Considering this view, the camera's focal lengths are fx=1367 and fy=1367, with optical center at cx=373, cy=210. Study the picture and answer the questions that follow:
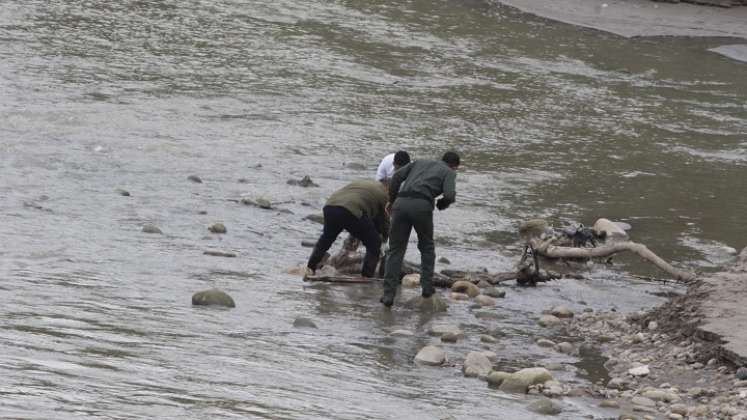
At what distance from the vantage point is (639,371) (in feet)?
32.7

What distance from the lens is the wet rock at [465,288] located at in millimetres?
12500

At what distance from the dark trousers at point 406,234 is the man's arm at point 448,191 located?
0.18m

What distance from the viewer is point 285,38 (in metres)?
27.0

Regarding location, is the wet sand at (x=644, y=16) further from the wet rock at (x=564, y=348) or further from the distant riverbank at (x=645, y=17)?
the wet rock at (x=564, y=348)

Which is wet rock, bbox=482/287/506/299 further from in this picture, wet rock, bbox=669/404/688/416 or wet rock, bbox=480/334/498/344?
wet rock, bbox=669/404/688/416

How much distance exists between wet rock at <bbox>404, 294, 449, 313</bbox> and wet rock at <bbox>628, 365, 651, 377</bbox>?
2.21m

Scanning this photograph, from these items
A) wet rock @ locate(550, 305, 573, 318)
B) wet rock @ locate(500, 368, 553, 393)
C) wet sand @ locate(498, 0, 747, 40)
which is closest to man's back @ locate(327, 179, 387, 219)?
wet rock @ locate(550, 305, 573, 318)

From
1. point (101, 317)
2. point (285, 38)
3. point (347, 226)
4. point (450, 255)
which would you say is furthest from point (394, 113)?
point (101, 317)

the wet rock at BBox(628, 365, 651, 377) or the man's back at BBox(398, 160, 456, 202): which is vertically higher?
the man's back at BBox(398, 160, 456, 202)

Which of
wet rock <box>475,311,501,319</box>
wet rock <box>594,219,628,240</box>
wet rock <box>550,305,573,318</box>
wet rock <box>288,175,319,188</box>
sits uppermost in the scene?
wet rock <box>550,305,573,318</box>

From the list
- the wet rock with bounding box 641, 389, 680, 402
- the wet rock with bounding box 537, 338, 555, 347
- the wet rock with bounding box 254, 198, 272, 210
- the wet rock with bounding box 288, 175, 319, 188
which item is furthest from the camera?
the wet rock with bounding box 288, 175, 319, 188

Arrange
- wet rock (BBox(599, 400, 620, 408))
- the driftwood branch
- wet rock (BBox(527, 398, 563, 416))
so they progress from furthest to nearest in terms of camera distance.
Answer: the driftwood branch, wet rock (BBox(599, 400, 620, 408)), wet rock (BBox(527, 398, 563, 416))

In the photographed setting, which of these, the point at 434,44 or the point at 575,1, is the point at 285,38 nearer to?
the point at 434,44

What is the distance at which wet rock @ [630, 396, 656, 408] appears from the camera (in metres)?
9.02
